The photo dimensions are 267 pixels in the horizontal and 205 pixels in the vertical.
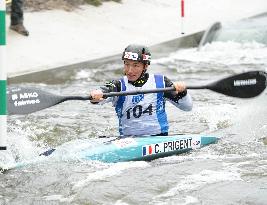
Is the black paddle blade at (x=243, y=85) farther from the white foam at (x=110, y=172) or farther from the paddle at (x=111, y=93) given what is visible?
the white foam at (x=110, y=172)

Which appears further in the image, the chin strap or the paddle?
the chin strap

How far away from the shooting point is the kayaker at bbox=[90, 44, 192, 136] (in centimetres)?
746

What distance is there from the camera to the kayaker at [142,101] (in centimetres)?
746

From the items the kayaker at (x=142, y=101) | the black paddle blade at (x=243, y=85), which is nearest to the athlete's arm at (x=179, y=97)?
the kayaker at (x=142, y=101)

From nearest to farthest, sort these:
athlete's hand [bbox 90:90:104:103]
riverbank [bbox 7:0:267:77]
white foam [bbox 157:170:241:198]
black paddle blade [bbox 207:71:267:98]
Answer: white foam [bbox 157:170:241:198], athlete's hand [bbox 90:90:104:103], black paddle blade [bbox 207:71:267:98], riverbank [bbox 7:0:267:77]

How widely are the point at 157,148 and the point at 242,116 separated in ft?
12.2

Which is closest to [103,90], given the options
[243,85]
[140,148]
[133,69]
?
[133,69]

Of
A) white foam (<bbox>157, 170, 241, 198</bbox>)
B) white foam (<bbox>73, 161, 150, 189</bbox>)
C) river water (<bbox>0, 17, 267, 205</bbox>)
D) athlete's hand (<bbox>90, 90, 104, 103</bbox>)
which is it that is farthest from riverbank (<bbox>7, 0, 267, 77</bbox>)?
white foam (<bbox>157, 170, 241, 198</bbox>)

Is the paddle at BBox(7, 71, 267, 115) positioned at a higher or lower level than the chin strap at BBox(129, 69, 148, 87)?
lower

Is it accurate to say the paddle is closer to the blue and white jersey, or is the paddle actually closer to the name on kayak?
the blue and white jersey

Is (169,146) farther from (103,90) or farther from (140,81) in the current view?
(103,90)

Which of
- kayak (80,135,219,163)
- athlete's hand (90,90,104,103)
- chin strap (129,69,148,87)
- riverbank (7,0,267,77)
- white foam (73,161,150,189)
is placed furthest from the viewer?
riverbank (7,0,267,77)

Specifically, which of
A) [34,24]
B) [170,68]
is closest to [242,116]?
[170,68]

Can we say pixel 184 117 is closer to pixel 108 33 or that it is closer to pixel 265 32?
pixel 108 33
